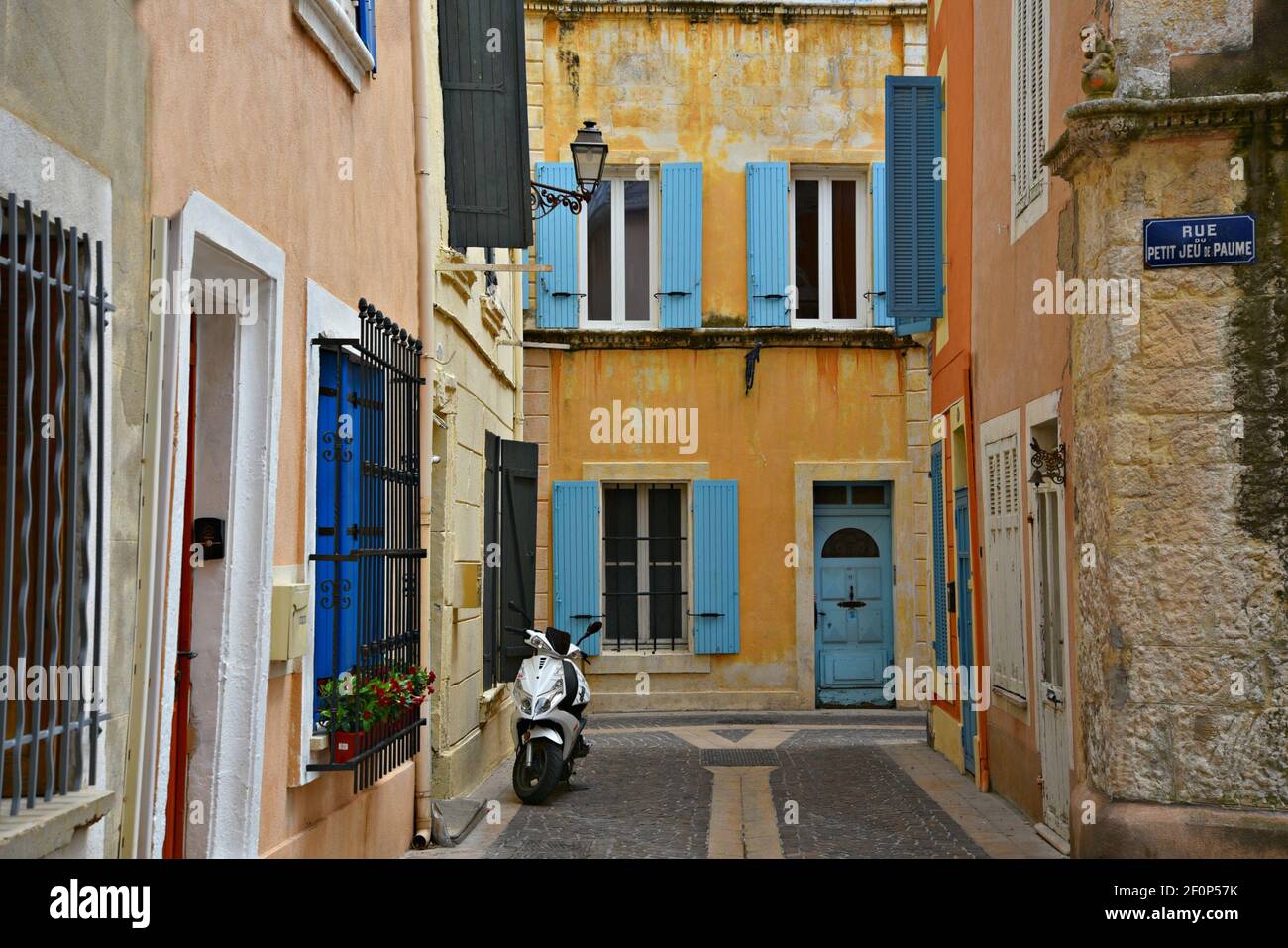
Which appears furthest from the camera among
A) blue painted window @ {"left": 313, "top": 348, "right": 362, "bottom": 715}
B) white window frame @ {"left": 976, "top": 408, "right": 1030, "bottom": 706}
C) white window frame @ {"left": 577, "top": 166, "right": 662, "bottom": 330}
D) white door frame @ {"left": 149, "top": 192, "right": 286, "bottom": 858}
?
white window frame @ {"left": 577, "top": 166, "right": 662, "bottom": 330}

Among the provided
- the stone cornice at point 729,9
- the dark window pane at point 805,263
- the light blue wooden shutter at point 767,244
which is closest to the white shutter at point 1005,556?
the light blue wooden shutter at point 767,244

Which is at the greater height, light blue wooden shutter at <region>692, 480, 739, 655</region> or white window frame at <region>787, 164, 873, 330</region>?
white window frame at <region>787, 164, 873, 330</region>

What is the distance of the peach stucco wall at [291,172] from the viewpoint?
4.65 m

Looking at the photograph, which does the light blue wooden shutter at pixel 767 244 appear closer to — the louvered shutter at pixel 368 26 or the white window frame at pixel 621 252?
the white window frame at pixel 621 252

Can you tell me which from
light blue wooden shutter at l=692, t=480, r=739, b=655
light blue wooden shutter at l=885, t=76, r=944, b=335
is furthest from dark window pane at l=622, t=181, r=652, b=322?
light blue wooden shutter at l=885, t=76, r=944, b=335

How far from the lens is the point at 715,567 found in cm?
1625

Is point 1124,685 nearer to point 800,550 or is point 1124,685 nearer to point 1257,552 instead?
point 1257,552

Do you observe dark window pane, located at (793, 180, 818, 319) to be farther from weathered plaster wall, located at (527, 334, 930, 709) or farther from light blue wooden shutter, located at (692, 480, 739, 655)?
light blue wooden shutter, located at (692, 480, 739, 655)

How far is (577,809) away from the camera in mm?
9609

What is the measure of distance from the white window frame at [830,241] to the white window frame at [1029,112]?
751 cm

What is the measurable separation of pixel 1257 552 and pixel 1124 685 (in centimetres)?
74

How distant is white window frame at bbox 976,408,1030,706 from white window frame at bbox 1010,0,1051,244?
1208 millimetres

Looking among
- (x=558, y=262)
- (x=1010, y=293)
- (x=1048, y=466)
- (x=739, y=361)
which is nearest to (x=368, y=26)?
(x=1048, y=466)

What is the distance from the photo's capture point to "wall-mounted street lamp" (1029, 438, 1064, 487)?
766 centimetres
